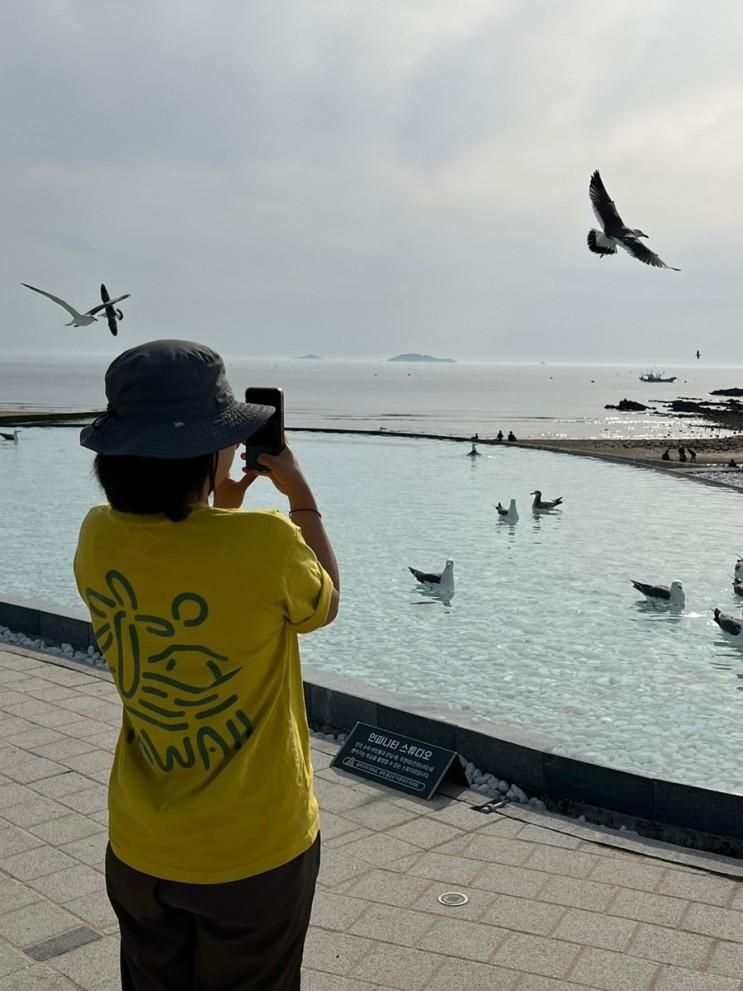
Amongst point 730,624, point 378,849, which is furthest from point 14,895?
point 730,624

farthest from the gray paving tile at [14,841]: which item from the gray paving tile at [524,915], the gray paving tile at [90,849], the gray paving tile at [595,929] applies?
the gray paving tile at [595,929]

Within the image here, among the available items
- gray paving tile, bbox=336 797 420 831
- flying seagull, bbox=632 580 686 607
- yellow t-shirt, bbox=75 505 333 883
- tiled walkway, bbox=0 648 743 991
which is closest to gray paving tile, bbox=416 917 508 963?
tiled walkway, bbox=0 648 743 991

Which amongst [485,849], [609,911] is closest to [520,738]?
[485,849]

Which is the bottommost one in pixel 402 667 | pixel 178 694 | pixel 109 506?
pixel 402 667

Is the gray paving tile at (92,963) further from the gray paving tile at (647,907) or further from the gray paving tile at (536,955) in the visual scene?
the gray paving tile at (647,907)

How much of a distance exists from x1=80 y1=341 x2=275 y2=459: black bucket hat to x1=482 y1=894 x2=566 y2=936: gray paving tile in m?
2.84

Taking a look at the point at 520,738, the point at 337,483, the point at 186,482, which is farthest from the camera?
the point at 337,483

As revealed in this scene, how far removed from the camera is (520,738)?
606 cm

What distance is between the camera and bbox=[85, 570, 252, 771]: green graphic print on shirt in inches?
86.4

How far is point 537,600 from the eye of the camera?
A: 1262 centimetres

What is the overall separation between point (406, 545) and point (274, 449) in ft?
46.6

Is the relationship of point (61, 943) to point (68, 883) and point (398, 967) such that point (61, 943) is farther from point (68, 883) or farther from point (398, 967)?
point (398, 967)

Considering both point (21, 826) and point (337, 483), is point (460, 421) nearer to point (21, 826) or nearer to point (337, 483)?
point (337, 483)

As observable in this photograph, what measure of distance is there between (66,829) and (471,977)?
7.69 ft
